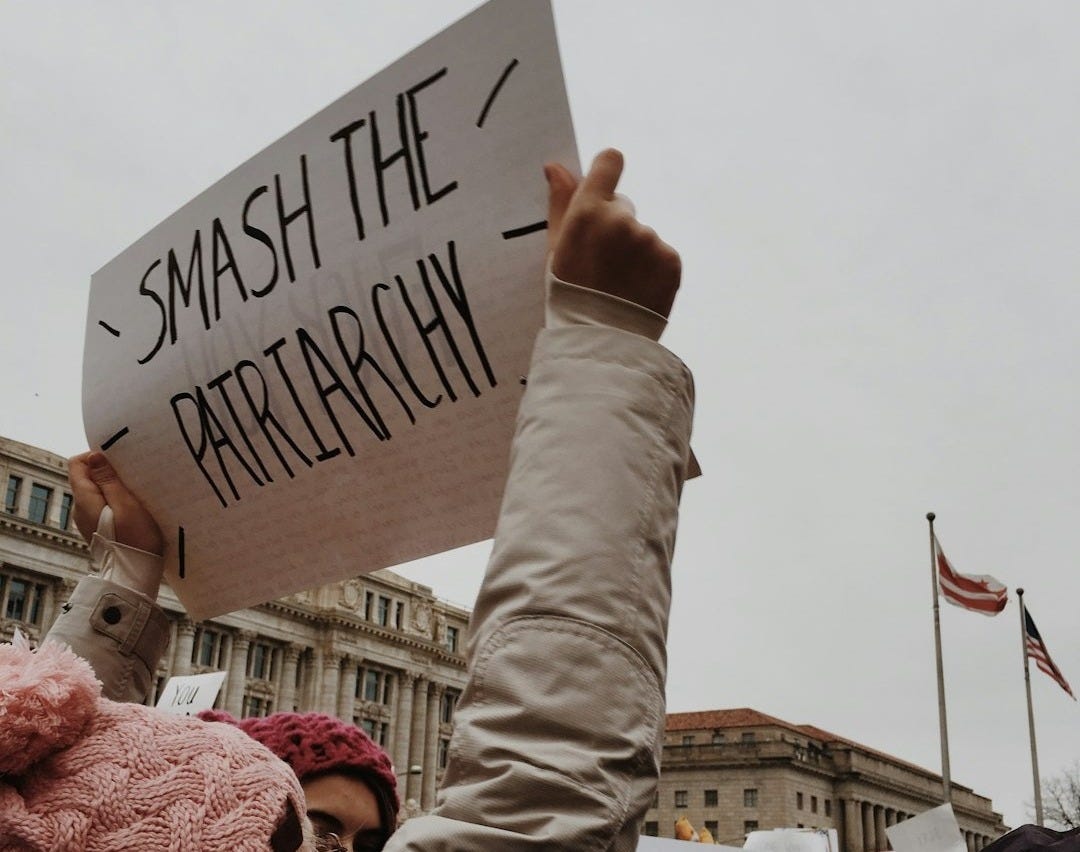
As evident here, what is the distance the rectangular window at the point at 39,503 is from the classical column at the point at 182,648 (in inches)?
278

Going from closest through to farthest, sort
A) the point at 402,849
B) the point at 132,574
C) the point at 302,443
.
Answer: the point at 402,849
the point at 302,443
the point at 132,574

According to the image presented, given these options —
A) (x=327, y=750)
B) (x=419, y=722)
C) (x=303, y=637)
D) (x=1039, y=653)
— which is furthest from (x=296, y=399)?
(x=419, y=722)

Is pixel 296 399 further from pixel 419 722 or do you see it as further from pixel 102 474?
pixel 419 722

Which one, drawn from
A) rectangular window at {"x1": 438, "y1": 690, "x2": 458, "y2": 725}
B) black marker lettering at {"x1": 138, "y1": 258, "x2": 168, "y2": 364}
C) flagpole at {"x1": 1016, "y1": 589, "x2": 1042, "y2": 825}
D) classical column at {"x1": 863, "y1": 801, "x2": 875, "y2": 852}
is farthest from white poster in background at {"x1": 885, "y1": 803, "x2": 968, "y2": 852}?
classical column at {"x1": 863, "y1": 801, "x2": 875, "y2": 852}

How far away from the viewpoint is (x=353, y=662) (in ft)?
177

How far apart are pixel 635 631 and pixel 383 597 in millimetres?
56719

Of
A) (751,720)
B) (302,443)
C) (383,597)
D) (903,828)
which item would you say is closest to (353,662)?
(383,597)

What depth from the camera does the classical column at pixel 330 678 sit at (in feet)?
170

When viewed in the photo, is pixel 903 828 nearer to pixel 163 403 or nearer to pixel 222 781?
pixel 163 403

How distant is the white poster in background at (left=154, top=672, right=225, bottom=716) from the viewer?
5484 mm

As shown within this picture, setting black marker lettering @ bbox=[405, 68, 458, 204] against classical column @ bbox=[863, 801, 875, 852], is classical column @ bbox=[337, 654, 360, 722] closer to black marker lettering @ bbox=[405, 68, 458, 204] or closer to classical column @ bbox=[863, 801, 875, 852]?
classical column @ bbox=[863, 801, 875, 852]

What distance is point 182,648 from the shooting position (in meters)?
45.8

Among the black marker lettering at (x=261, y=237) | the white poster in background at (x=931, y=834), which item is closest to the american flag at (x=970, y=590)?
the white poster in background at (x=931, y=834)

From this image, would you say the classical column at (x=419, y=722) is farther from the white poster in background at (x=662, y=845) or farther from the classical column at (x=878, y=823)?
the white poster in background at (x=662, y=845)
